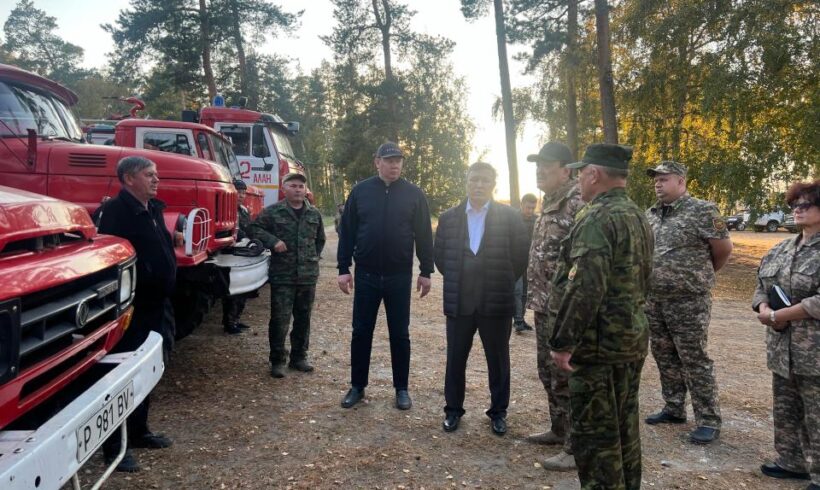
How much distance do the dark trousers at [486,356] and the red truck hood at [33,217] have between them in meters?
2.49

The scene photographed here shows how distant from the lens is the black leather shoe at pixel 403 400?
13.9 ft

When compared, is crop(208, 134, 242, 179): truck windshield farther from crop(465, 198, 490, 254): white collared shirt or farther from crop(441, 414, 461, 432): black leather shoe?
crop(441, 414, 461, 432): black leather shoe

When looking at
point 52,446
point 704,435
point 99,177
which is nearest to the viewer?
point 52,446

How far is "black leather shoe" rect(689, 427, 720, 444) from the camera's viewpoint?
144 inches

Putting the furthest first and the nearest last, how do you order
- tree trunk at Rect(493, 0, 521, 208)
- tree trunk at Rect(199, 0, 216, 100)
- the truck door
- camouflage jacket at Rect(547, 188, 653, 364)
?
tree trunk at Rect(199, 0, 216, 100) → tree trunk at Rect(493, 0, 521, 208) → the truck door → camouflage jacket at Rect(547, 188, 653, 364)

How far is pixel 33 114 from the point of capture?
4078 millimetres

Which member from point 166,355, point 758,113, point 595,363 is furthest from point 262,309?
point 758,113

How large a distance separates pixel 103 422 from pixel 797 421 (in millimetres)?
3809

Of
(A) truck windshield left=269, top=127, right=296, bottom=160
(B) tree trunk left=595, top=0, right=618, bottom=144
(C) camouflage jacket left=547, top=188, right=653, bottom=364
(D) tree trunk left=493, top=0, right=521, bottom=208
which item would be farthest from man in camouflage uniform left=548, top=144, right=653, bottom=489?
(D) tree trunk left=493, top=0, right=521, bottom=208

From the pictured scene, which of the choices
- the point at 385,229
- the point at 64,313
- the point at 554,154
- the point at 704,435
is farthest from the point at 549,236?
the point at 64,313

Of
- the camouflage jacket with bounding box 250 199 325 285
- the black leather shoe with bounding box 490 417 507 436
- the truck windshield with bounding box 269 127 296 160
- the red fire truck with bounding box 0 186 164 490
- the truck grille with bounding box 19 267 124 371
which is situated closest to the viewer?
the red fire truck with bounding box 0 186 164 490

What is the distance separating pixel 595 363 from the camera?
249 centimetres

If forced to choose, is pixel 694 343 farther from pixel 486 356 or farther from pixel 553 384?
pixel 486 356

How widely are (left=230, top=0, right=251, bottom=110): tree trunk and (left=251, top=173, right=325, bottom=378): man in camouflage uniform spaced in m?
18.7
